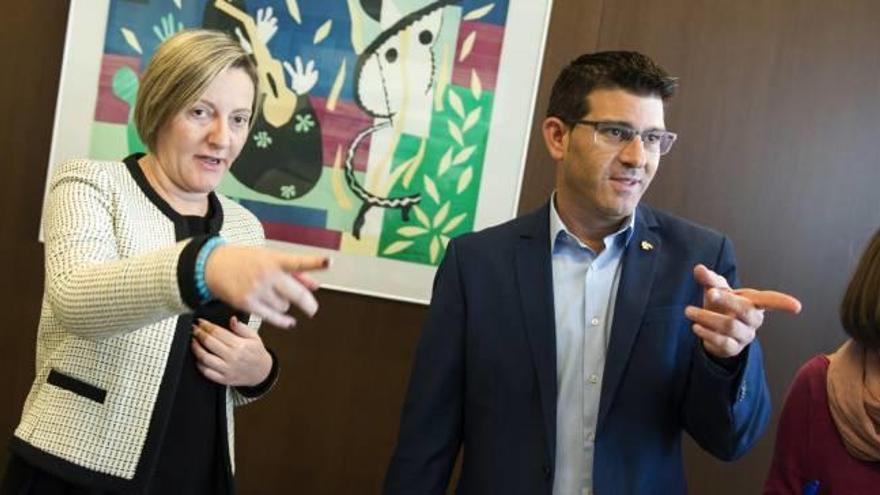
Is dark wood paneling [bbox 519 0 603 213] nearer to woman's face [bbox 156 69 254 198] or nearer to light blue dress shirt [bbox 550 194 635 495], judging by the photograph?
light blue dress shirt [bbox 550 194 635 495]

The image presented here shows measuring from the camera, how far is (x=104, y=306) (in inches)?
46.4

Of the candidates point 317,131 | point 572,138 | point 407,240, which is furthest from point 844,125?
point 317,131

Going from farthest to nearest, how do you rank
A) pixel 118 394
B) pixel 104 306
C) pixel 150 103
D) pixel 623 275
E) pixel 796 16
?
pixel 796 16 → pixel 623 275 → pixel 150 103 → pixel 118 394 → pixel 104 306

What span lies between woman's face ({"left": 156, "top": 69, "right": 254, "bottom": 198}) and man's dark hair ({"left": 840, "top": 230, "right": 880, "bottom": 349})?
1229 mm

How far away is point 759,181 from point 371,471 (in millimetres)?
1397

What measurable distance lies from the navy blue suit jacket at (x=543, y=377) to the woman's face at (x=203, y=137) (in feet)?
1.81

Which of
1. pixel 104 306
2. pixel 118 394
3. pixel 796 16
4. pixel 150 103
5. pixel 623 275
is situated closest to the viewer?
pixel 104 306

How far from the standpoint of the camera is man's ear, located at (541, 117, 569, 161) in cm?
181

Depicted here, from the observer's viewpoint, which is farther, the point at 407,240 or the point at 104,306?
the point at 407,240

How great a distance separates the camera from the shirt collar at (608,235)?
1750mm

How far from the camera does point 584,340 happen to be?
1704 millimetres

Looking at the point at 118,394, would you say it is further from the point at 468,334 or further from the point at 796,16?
the point at 796,16

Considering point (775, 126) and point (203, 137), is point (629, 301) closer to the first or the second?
point (203, 137)

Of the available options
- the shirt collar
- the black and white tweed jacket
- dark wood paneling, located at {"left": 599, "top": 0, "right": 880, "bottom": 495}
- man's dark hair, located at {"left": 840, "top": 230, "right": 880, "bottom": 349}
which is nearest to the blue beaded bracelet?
the black and white tweed jacket
